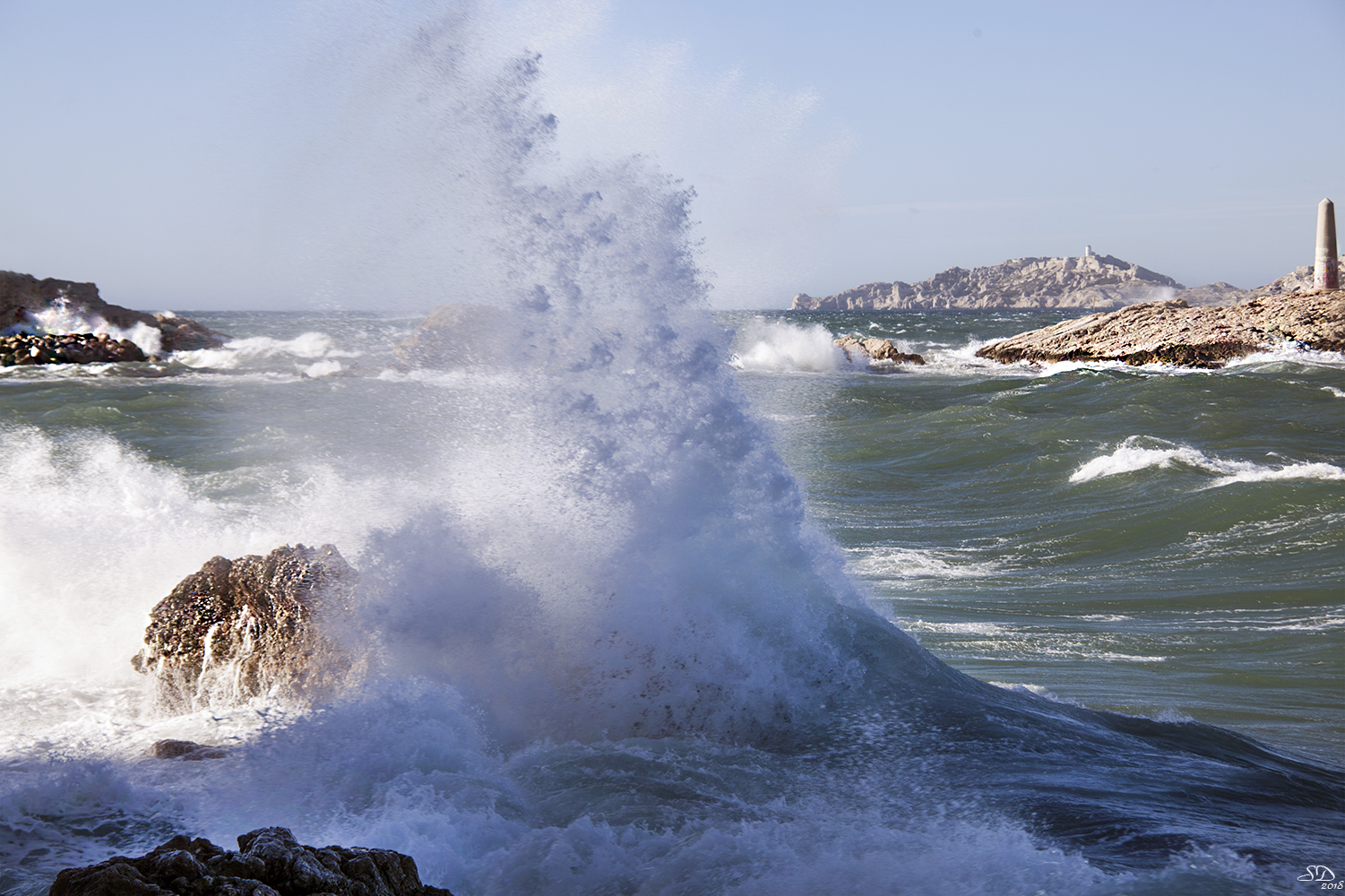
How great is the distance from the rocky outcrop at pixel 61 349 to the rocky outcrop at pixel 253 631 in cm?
2943

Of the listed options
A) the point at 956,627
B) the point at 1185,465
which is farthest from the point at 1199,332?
the point at 956,627

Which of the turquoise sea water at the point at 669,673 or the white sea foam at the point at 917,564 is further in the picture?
the white sea foam at the point at 917,564

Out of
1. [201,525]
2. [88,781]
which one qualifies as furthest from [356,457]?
[88,781]

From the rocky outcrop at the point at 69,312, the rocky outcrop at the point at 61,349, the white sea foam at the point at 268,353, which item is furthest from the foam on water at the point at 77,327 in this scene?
the rocky outcrop at the point at 61,349

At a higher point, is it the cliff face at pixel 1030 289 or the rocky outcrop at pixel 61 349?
the cliff face at pixel 1030 289

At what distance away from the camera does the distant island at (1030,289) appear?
12694cm

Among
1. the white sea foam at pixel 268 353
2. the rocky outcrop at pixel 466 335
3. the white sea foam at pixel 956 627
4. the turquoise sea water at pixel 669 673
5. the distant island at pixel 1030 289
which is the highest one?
the distant island at pixel 1030 289

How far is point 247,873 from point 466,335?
4.33 meters

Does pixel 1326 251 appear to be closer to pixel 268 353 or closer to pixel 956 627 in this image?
pixel 956 627

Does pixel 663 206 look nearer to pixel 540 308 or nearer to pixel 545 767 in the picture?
pixel 540 308

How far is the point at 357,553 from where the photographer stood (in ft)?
17.4

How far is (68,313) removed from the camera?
109 feet

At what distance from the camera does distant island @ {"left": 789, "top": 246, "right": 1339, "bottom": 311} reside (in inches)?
4998

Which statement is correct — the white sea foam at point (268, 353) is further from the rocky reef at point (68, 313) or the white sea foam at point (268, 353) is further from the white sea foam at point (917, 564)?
the white sea foam at point (917, 564)
